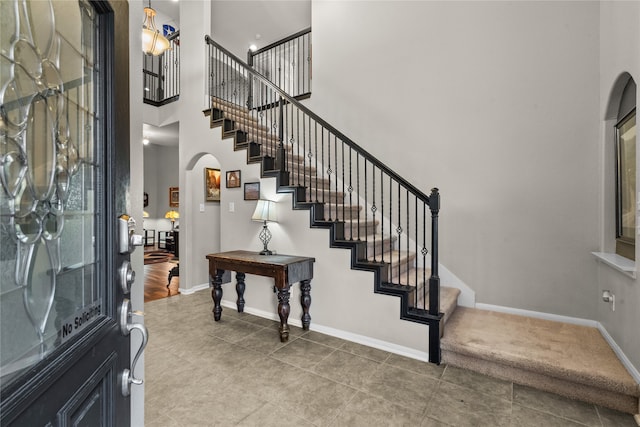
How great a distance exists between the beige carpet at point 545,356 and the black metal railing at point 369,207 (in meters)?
0.30

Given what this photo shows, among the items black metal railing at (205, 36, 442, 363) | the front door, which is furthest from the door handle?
black metal railing at (205, 36, 442, 363)

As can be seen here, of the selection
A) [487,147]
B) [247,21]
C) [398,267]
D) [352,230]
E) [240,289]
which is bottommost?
[240,289]

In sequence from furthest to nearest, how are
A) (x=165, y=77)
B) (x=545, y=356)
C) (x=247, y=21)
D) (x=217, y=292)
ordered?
(x=165, y=77) → (x=247, y=21) → (x=217, y=292) → (x=545, y=356)

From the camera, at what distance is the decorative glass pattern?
0.52 metres

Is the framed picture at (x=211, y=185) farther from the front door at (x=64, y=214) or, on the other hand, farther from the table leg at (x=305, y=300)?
the front door at (x=64, y=214)

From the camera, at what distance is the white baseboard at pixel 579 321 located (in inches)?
82.1

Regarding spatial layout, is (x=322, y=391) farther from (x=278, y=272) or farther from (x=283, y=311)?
(x=278, y=272)

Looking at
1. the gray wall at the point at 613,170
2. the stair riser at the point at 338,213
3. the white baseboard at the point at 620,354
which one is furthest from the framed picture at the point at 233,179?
the white baseboard at the point at 620,354

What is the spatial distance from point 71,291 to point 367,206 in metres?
3.71

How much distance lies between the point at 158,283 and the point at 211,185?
6.44 feet

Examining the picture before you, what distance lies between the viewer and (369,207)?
422 centimetres

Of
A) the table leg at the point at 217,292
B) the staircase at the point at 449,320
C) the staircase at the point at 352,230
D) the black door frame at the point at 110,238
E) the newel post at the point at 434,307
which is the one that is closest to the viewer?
the black door frame at the point at 110,238

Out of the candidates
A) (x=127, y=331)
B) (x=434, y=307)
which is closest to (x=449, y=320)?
(x=434, y=307)

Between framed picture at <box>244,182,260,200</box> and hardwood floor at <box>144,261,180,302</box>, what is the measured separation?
2.05 metres
